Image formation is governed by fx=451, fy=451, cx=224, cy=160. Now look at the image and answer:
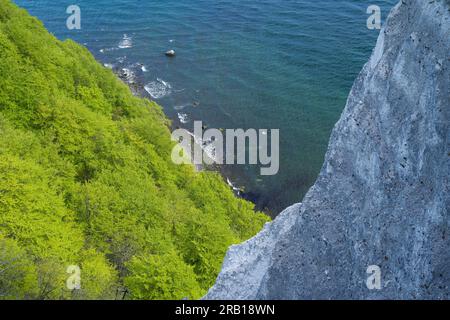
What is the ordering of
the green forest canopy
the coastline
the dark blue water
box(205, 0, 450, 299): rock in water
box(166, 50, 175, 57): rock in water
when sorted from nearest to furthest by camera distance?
box(205, 0, 450, 299): rock in water → the green forest canopy → the coastline → the dark blue water → box(166, 50, 175, 57): rock in water

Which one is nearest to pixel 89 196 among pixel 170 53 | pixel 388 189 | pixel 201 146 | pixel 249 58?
pixel 388 189

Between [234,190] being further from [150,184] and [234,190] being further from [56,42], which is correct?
[56,42]

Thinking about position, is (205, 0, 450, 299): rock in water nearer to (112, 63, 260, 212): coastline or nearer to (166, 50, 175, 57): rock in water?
(112, 63, 260, 212): coastline

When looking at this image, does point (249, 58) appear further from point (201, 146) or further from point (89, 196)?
point (89, 196)

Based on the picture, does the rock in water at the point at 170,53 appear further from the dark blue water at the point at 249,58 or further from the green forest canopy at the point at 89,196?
the green forest canopy at the point at 89,196

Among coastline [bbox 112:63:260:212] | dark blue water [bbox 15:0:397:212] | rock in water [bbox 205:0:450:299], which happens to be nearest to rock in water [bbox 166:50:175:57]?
dark blue water [bbox 15:0:397:212]

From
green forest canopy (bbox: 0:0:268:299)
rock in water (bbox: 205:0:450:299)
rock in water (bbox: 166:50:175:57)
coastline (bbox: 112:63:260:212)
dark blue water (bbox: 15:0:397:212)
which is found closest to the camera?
rock in water (bbox: 205:0:450:299)

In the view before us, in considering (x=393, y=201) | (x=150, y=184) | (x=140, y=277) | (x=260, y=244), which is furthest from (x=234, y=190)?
(x=393, y=201)
